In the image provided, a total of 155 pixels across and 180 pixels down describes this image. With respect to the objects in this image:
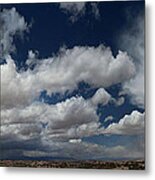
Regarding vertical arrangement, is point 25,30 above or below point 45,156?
above

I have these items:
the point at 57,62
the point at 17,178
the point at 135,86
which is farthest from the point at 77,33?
the point at 17,178

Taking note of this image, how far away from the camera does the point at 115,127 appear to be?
6.00 feet

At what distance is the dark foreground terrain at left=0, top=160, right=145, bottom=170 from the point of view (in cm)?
180

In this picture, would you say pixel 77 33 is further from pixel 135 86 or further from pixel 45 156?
pixel 45 156

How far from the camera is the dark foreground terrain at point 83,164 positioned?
180cm

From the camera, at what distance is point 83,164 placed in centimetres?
183

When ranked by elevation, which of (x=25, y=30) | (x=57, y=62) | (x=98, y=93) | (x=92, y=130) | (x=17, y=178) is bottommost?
(x=17, y=178)

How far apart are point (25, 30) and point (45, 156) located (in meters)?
0.49

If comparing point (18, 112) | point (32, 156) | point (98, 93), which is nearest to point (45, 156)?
point (32, 156)

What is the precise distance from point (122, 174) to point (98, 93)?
314mm

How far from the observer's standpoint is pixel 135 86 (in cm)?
182

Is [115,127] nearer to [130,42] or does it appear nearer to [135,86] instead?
[135,86]

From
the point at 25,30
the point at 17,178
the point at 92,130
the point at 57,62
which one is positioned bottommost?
the point at 17,178

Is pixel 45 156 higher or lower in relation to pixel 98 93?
lower
